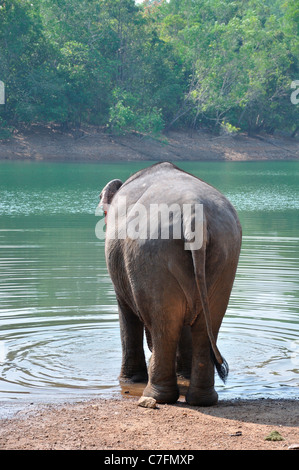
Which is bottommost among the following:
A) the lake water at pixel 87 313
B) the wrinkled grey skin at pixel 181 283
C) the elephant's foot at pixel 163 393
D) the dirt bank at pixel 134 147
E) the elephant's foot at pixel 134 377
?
the dirt bank at pixel 134 147

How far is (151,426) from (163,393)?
2.56 ft

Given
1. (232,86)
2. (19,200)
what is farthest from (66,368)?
(232,86)

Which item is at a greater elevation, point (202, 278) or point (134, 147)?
point (202, 278)

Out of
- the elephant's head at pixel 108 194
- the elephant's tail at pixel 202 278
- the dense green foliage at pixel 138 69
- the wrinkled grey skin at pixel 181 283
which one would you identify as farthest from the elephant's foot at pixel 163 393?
the dense green foliage at pixel 138 69

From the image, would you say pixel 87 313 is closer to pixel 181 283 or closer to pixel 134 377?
pixel 134 377

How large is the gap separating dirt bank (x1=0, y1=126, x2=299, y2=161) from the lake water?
27805 millimetres

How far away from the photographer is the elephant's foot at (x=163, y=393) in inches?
221

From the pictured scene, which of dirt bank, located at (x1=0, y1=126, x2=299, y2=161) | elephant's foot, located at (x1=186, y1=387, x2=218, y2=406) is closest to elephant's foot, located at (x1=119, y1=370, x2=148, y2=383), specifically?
elephant's foot, located at (x1=186, y1=387, x2=218, y2=406)

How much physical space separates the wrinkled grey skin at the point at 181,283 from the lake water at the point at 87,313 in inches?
30.6

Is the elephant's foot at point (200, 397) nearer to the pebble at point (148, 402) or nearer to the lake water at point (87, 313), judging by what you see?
the pebble at point (148, 402)

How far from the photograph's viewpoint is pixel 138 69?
59.0 m

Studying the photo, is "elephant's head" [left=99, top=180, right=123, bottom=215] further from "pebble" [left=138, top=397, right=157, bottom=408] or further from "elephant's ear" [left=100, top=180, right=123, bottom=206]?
"pebble" [left=138, top=397, right=157, bottom=408]

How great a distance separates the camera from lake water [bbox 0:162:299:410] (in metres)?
6.59

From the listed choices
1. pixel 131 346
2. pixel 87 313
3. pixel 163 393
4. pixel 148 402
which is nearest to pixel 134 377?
pixel 131 346
